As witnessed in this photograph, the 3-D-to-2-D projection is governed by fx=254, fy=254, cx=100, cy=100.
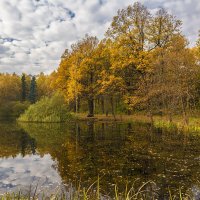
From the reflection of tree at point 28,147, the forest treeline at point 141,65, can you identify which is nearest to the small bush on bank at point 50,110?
the forest treeline at point 141,65

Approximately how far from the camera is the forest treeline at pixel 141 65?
25369 millimetres

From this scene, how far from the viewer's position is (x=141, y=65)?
32.1m

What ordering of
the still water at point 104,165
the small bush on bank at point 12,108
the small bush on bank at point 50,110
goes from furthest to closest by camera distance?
1. the small bush on bank at point 12,108
2. the small bush on bank at point 50,110
3. the still water at point 104,165

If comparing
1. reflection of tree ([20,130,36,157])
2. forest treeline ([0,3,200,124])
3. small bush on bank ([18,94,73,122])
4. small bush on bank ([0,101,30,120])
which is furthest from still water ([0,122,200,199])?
small bush on bank ([0,101,30,120])

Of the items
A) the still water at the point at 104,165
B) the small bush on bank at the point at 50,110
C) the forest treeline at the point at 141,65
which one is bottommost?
the still water at the point at 104,165

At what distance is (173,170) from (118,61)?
25.2 meters

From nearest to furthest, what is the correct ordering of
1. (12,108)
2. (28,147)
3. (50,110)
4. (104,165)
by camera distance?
(104,165), (28,147), (50,110), (12,108)

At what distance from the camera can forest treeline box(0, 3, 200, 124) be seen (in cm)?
2537

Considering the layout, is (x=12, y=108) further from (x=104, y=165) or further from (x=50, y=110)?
(x=104, y=165)

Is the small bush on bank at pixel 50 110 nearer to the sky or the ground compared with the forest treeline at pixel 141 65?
nearer to the ground

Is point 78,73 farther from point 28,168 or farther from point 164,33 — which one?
point 28,168

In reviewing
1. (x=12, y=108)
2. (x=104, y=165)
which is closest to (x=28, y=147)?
(x=104, y=165)

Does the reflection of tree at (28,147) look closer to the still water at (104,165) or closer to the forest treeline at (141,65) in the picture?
the still water at (104,165)

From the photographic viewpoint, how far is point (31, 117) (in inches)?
1432
